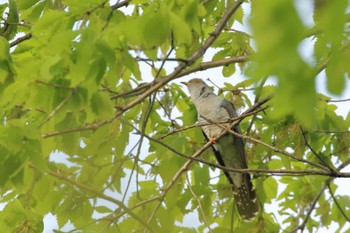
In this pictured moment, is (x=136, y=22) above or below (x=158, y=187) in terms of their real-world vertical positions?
below

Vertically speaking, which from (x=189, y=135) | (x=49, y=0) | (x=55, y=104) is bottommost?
(x=55, y=104)

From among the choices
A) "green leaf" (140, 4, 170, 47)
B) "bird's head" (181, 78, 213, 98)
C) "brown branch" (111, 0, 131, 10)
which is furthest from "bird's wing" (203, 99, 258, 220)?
"green leaf" (140, 4, 170, 47)

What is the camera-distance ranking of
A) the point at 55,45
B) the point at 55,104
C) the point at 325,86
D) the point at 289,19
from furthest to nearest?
the point at 55,104, the point at 55,45, the point at 325,86, the point at 289,19

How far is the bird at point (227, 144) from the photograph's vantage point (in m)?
4.95

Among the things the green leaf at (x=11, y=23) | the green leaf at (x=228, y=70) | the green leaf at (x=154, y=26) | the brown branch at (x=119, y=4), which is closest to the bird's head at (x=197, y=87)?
the green leaf at (x=228, y=70)

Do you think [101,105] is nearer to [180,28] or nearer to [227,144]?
[180,28]

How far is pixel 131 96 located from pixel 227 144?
2407 millimetres

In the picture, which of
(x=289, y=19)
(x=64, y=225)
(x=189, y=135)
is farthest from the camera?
(x=189, y=135)

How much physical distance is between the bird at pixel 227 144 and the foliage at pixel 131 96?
303 millimetres

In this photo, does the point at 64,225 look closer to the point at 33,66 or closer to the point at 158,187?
the point at 158,187

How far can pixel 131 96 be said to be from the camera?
3250 mm

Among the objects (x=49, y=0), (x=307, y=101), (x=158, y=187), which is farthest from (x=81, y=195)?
(x=307, y=101)

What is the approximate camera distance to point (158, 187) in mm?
3871

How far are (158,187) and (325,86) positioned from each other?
Result: 2.59 m
